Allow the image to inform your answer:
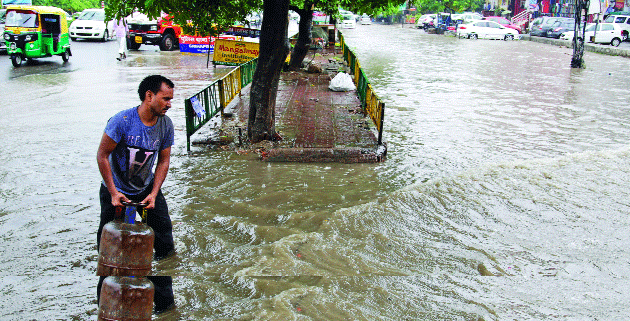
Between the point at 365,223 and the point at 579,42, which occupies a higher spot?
the point at 579,42

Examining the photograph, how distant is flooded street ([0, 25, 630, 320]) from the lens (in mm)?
4207

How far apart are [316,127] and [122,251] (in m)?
→ 6.50

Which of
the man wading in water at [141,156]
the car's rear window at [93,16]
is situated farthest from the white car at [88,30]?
the man wading in water at [141,156]

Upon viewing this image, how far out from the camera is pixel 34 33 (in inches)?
700

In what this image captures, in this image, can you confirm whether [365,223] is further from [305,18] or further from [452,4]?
[452,4]

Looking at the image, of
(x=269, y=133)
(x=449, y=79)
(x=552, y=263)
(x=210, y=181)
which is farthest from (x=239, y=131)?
(x=449, y=79)

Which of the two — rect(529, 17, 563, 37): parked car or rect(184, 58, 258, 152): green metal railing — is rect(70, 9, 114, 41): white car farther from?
rect(529, 17, 563, 37): parked car

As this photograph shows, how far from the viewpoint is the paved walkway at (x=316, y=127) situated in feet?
26.2

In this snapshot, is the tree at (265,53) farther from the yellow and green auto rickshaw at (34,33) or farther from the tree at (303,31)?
the yellow and green auto rickshaw at (34,33)

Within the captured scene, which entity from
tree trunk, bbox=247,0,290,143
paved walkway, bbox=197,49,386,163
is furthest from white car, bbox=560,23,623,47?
tree trunk, bbox=247,0,290,143

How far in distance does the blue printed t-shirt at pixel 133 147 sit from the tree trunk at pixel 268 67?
191 inches

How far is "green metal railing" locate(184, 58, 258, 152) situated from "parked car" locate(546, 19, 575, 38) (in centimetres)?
3217

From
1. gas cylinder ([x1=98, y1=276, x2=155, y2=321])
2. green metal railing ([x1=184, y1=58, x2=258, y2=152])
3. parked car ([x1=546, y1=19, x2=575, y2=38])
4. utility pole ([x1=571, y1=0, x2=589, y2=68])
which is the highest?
parked car ([x1=546, y1=19, x2=575, y2=38])

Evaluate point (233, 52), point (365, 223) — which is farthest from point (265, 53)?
point (233, 52)
